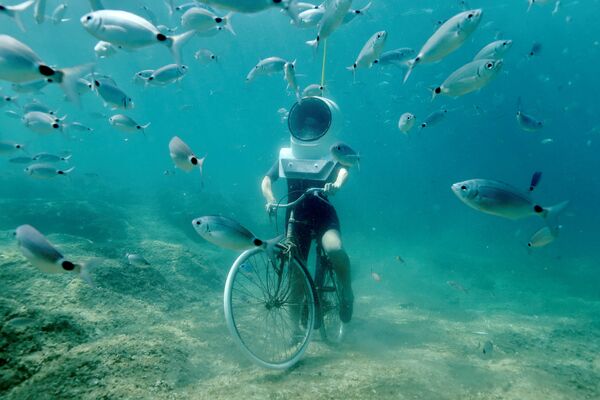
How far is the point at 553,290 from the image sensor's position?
1255 centimetres

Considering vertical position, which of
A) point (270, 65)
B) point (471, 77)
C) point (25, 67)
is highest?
point (270, 65)

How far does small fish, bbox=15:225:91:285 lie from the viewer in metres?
2.20

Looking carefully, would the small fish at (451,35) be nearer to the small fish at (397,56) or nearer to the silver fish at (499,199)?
the silver fish at (499,199)

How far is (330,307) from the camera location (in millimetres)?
5012

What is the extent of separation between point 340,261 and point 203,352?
2.24 m

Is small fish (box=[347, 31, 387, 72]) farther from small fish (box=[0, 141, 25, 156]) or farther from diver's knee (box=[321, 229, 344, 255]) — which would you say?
small fish (box=[0, 141, 25, 156])

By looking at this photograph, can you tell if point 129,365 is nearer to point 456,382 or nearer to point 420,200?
point 456,382

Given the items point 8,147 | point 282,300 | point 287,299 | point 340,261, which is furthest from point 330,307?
point 8,147

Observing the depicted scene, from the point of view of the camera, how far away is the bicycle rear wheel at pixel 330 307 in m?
4.74

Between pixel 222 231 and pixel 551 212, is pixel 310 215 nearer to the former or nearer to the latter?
pixel 222 231

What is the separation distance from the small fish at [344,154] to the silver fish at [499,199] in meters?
2.13

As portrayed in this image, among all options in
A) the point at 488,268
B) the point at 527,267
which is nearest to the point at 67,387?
the point at 488,268

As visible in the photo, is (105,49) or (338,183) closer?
(338,183)

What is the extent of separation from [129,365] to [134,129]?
3839 millimetres
